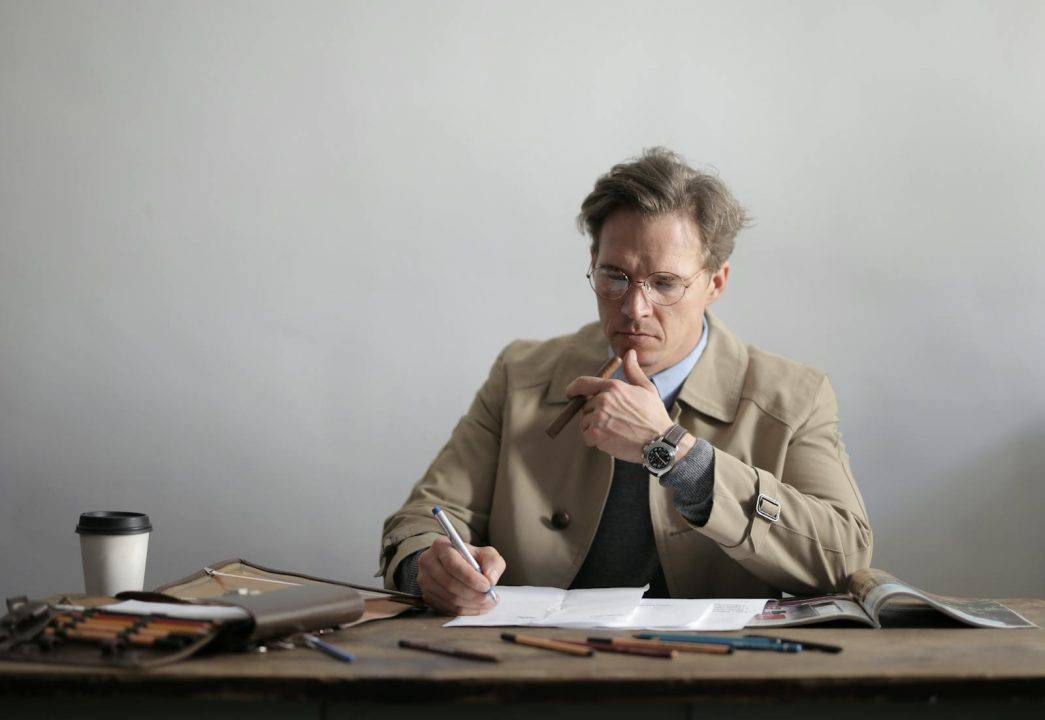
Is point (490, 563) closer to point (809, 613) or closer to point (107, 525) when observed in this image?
point (809, 613)

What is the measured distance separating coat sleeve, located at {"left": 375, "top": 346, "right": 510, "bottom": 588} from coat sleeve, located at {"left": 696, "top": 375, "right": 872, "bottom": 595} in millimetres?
553

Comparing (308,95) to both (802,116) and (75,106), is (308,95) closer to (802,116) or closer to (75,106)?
(75,106)

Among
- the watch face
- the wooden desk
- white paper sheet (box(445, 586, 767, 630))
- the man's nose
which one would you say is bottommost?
the wooden desk

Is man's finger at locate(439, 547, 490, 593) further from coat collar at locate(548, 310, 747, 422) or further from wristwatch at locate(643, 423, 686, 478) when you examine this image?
coat collar at locate(548, 310, 747, 422)

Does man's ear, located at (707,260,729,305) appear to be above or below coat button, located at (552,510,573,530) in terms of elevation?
above

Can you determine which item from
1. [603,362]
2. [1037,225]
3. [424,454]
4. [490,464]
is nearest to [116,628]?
[490,464]

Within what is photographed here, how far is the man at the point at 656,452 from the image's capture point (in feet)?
6.09

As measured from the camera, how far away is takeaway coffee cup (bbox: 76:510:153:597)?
1.67 meters

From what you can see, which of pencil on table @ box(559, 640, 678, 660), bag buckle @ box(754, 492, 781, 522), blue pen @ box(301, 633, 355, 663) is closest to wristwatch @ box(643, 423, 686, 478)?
bag buckle @ box(754, 492, 781, 522)

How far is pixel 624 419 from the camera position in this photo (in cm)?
187

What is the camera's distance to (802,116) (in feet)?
9.12

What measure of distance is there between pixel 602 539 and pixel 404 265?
106 centimetres

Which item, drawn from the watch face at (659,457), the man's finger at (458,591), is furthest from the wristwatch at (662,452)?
the man's finger at (458,591)

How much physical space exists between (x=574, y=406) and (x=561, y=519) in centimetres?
23
